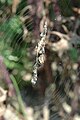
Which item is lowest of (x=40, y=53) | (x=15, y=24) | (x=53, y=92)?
(x=53, y=92)

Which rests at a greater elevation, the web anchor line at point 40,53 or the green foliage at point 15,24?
the green foliage at point 15,24

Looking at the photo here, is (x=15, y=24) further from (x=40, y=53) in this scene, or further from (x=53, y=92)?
(x=53, y=92)

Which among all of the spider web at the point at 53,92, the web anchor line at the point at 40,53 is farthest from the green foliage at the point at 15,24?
the web anchor line at the point at 40,53

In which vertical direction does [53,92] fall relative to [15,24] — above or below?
below

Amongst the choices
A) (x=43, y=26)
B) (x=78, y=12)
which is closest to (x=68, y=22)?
(x=78, y=12)

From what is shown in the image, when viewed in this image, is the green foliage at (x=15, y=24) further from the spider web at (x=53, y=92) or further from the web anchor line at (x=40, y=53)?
the web anchor line at (x=40, y=53)

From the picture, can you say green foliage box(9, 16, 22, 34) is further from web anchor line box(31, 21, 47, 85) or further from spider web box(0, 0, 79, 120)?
web anchor line box(31, 21, 47, 85)

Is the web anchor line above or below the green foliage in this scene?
below

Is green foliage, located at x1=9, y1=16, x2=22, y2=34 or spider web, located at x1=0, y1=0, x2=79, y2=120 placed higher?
green foliage, located at x1=9, y1=16, x2=22, y2=34

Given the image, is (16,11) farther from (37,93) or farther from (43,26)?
(37,93)

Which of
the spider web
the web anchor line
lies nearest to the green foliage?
the spider web

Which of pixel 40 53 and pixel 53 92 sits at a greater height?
pixel 40 53

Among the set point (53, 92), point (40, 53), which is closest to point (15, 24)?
point (40, 53)
